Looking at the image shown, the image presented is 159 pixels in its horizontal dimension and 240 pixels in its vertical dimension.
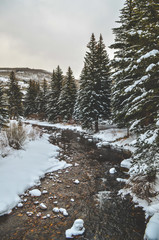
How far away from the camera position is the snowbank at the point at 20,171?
5.26m

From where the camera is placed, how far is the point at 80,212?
4.97m

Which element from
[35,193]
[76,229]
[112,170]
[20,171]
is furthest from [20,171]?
[112,170]

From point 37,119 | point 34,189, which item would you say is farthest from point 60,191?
point 37,119

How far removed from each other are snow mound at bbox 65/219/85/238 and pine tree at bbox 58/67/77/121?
25369 millimetres

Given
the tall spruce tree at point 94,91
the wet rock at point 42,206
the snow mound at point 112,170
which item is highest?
the tall spruce tree at point 94,91

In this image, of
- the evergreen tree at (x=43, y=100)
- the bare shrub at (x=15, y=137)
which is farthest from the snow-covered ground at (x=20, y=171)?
the evergreen tree at (x=43, y=100)

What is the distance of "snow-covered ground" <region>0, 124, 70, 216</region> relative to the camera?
5.26 metres

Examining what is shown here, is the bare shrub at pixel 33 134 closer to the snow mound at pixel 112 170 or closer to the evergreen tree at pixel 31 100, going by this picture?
the snow mound at pixel 112 170

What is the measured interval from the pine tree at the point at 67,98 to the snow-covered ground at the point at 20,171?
19.2m

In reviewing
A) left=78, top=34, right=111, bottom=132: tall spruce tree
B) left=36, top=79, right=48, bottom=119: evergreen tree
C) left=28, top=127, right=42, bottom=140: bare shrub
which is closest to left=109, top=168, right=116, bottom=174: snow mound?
left=28, top=127, right=42, bottom=140: bare shrub

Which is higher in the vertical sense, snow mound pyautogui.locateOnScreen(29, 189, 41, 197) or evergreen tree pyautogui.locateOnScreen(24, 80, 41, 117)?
evergreen tree pyautogui.locateOnScreen(24, 80, 41, 117)

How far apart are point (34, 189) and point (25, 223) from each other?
1887mm

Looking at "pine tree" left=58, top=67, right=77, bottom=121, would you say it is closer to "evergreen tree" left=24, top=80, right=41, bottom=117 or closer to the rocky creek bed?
"evergreen tree" left=24, top=80, right=41, bottom=117

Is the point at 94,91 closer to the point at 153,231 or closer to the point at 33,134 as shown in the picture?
the point at 33,134
